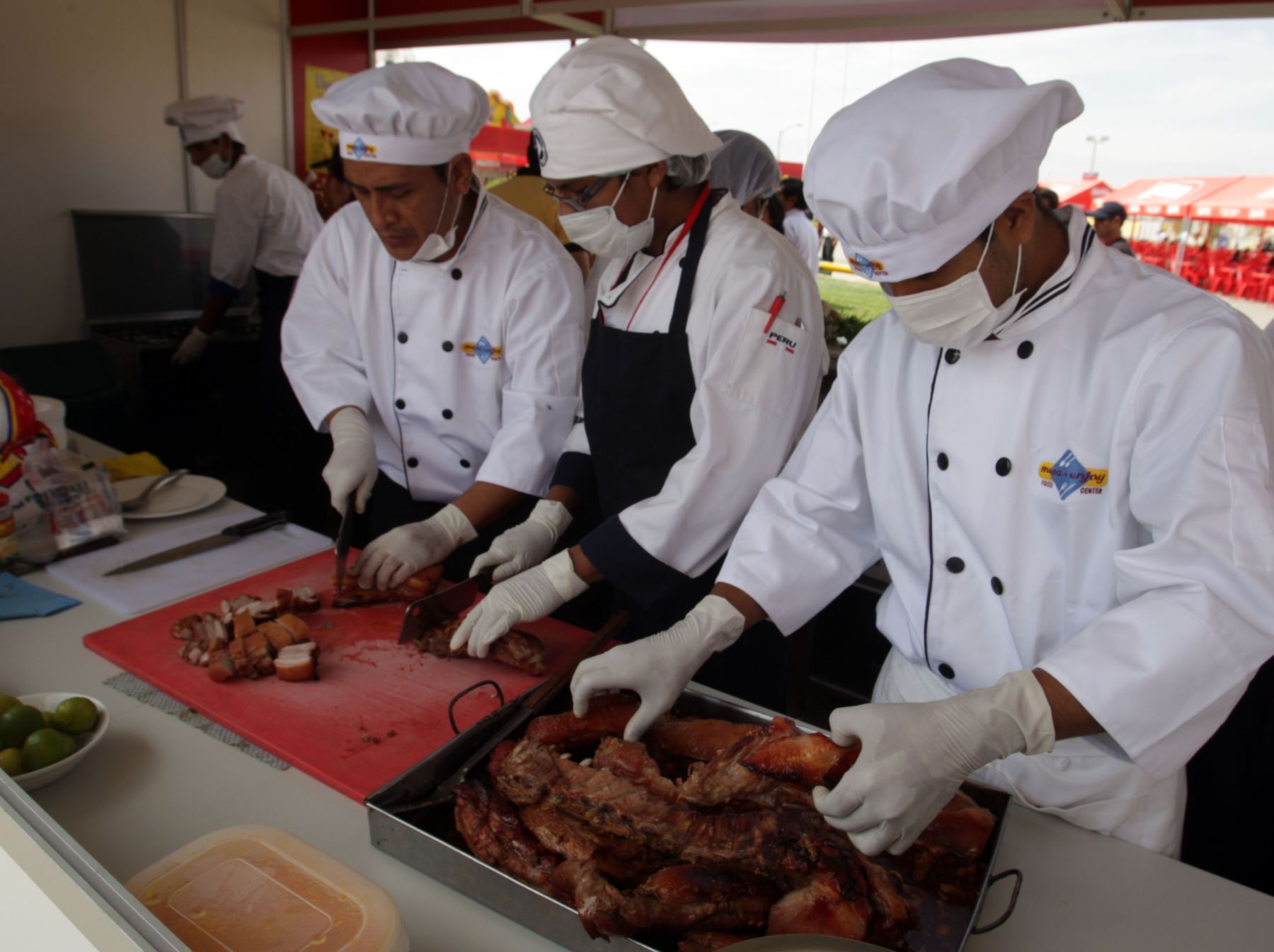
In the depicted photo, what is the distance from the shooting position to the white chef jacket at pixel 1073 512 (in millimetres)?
1386

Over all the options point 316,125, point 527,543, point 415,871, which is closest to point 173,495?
point 527,543

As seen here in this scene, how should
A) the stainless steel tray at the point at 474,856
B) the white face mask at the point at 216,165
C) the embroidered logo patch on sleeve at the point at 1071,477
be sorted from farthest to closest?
the white face mask at the point at 216,165, the embroidered logo patch on sleeve at the point at 1071,477, the stainless steel tray at the point at 474,856

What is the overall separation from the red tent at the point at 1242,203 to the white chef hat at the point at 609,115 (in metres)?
9.22

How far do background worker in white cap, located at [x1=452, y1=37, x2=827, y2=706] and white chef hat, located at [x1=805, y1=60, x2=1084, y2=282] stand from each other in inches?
25.2

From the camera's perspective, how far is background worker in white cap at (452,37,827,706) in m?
2.16

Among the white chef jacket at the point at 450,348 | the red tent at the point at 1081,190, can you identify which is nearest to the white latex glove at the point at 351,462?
the white chef jacket at the point at 450,348

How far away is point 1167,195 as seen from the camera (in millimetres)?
10359

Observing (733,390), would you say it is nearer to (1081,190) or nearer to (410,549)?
(410,549)

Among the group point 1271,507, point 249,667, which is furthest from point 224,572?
point 1271,507

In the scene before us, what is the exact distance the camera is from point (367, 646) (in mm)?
2086

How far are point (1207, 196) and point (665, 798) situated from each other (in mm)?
10853

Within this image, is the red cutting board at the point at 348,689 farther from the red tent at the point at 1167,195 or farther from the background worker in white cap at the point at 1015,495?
the red tent at the point at 1167,195

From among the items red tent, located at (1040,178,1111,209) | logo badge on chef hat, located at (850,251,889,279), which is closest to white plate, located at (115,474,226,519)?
logo badge on chef hat, located at (850,251,889,279)

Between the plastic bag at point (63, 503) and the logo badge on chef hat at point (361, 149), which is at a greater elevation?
the logo badge on chef hat at point (361, 149)
